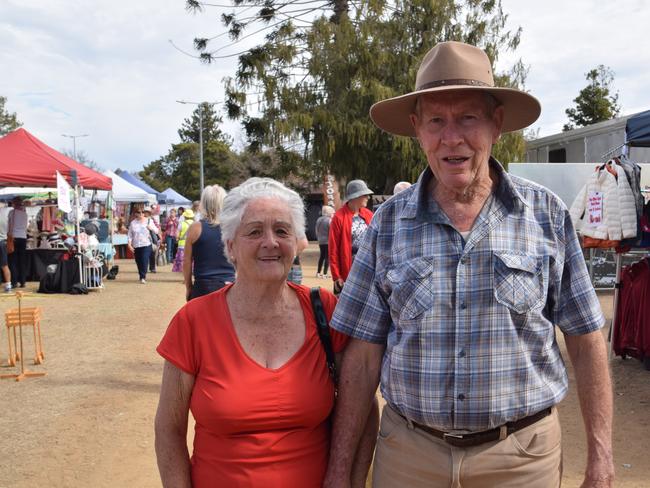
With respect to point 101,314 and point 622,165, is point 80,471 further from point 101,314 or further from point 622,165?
point 101,314

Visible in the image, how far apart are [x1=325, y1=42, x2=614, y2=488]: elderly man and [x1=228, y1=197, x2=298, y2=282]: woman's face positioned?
0.24 meters

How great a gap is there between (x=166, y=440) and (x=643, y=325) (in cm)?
543

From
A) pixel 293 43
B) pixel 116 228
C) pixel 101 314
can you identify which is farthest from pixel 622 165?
pixel 116 228

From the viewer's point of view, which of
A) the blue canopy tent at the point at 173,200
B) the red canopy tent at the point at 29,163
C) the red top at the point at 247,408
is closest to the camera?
the red top at the point at 247,408

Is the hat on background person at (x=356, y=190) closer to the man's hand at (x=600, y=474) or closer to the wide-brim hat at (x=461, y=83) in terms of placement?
the wide-brim hat at (x=461, y=83)

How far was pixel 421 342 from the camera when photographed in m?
1.80

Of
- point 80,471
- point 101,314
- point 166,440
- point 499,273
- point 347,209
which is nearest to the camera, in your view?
point 499,273

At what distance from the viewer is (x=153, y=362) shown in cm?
689

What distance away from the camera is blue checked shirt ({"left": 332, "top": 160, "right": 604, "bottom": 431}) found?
1.77 meters

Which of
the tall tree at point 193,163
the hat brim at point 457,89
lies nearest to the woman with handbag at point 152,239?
the hat brim at point 457,89

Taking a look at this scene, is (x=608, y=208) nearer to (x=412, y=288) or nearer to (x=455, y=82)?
(x=455, y=82)

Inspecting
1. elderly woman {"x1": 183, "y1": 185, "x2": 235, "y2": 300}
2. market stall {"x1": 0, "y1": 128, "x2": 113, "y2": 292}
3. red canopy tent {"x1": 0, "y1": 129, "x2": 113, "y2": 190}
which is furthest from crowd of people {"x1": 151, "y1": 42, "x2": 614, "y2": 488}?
red canopy tent {"x1": 0, "y1": 129, "x2": 113, "y2": 190}

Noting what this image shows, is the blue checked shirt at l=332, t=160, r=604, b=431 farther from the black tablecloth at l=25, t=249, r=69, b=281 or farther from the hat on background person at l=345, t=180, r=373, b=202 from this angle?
the black tablecloth at l=25, t=249, r=69, b=281

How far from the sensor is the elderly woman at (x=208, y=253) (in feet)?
16.8
